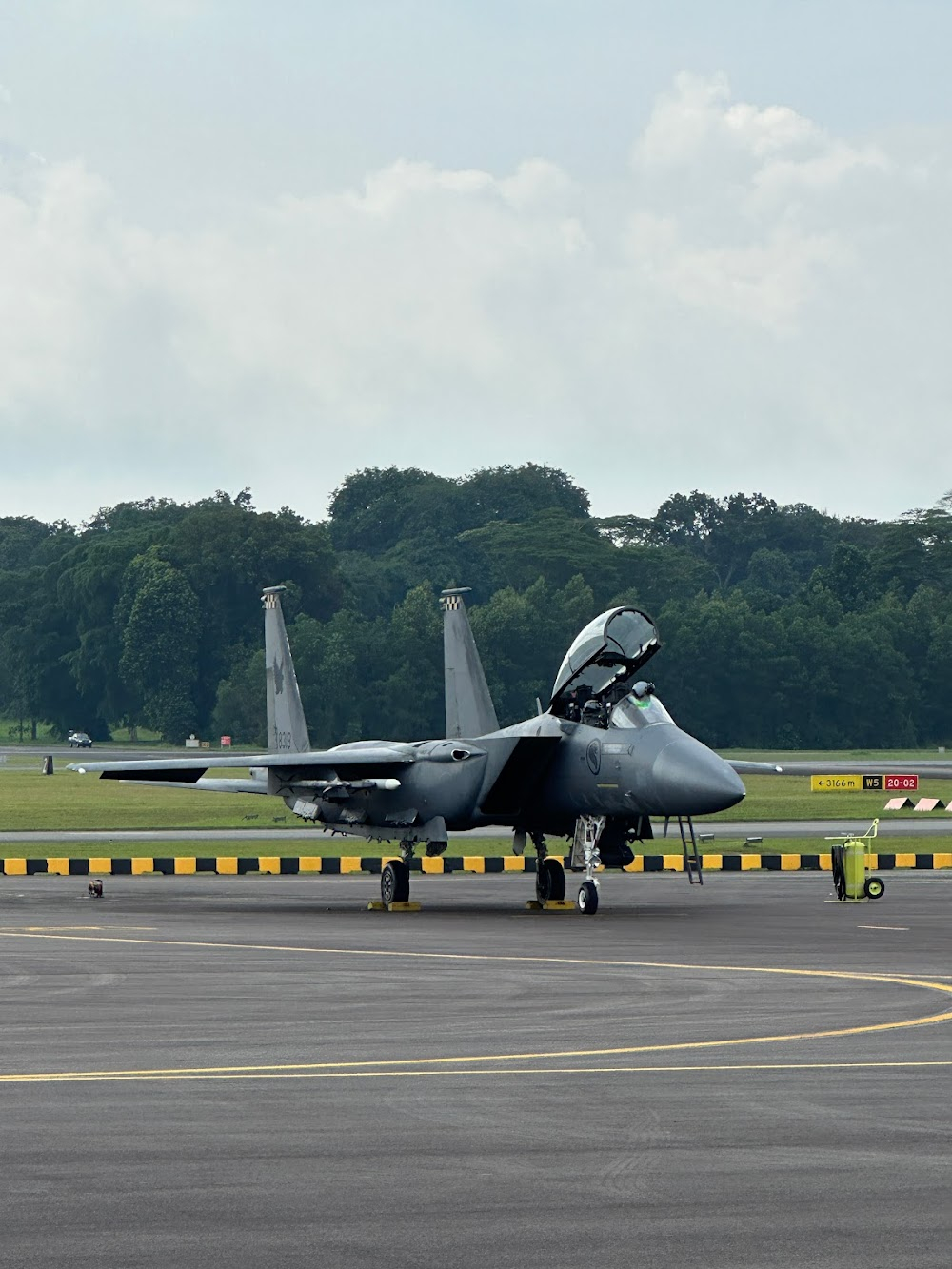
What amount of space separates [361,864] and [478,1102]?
28743 mm

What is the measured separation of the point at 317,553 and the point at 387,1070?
124 m

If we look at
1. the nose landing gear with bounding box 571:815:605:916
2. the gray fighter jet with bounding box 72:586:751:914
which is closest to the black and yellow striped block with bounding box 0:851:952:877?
the gray fighter jet with bounding box 72:586:751:914

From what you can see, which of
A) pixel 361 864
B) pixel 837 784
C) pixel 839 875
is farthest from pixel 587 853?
pixel 837 784

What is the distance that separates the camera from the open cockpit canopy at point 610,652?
28.5 metres

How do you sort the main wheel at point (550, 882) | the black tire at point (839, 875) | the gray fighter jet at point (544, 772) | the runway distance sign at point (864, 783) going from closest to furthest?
the gray fighter jet at point (544, 772) → the main wheel at point (550, 882) → the black tire at point (839, 875) → the runway distance sign at point (864, 783)

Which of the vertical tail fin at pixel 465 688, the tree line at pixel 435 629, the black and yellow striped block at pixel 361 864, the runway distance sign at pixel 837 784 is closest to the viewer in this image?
the vertical tail fin at pixel 465 688

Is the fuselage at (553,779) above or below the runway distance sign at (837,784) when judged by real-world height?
below

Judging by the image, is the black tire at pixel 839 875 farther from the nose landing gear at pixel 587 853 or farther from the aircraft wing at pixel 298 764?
the aircraft wing at pixel 298 764

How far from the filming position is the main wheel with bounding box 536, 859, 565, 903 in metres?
29.8

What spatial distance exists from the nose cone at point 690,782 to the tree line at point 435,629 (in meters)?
87.6

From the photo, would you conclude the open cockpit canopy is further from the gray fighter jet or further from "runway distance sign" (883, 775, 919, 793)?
"runway distance sign" (883, 775, 919, 793)

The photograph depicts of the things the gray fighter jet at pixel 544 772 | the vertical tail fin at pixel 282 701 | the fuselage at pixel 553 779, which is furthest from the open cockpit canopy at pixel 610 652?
the vertical tail fin at pixel 282 701

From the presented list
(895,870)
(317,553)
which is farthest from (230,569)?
(895,870)

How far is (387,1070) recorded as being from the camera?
12773 mm
